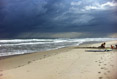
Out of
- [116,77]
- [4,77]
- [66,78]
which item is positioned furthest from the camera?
[4,77]

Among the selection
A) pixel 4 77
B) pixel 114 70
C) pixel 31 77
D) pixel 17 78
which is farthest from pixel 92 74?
pixel 4 77

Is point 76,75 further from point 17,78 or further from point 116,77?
point 17,78

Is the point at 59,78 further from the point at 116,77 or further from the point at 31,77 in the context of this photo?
the point at 116,77

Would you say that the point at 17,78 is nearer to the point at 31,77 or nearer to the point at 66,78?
the point at 31,77

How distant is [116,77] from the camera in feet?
17.8

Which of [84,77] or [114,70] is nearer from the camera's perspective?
[84,77]

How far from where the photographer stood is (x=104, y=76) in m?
5.88

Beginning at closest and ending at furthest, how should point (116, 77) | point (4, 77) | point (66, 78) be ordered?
1. point (116, 77)
2. point (66, 78)
3. point (4, 77)

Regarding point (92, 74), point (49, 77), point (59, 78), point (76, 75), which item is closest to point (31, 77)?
point (49, 77)

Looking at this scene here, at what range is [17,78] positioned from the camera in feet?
19.7

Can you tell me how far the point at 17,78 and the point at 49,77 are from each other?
3.84ft

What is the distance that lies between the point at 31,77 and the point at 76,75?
168 cm

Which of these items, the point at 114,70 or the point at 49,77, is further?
the point at 114,70

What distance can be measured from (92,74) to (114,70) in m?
0.99
